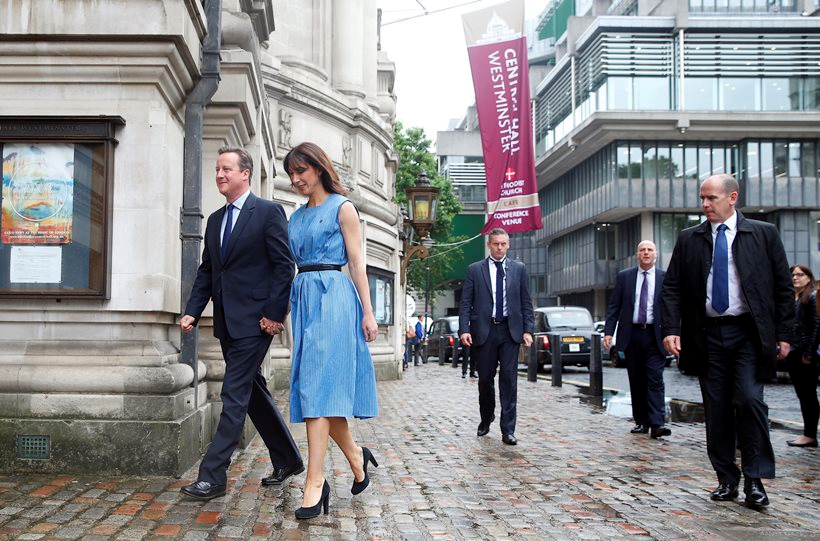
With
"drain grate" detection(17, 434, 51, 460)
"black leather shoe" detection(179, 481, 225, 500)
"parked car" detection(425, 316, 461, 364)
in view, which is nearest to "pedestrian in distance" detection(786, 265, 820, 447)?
"black leather shoe" detection(179, 481, 225, 500)

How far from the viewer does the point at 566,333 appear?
25000 millimetres

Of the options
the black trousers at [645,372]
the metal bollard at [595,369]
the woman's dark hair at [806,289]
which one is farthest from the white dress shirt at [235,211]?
the metal bollard at [595,369]

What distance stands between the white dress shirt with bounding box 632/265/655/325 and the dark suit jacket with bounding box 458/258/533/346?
1.31m

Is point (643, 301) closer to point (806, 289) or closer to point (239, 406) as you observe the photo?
point (806, 289)

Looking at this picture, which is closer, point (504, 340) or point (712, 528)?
point (712, 528)

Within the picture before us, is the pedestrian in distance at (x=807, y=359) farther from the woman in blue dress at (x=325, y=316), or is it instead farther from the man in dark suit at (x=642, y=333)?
the woman in blue dress at (x=325, y=316)

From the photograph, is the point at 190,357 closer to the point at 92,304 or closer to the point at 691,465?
the point at 92,304

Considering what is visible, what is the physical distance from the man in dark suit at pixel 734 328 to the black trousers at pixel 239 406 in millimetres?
2533

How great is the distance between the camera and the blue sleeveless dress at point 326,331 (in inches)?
191

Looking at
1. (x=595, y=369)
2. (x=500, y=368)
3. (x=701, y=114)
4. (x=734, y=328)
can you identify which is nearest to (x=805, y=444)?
(x=500, y=368)

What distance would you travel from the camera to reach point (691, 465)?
693 centimetres

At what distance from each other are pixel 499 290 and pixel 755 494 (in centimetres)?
364

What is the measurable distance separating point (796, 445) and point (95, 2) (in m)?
6.75

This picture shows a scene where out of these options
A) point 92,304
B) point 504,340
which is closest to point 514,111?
point 504,340
